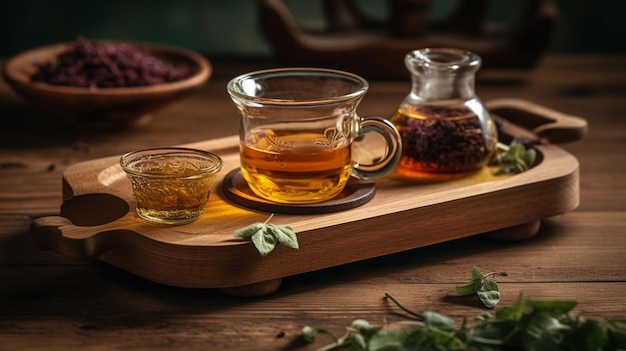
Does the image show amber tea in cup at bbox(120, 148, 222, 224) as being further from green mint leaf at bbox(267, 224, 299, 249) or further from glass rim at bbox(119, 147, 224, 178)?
green mint leaf at bbox(267, 224, 299, 249)

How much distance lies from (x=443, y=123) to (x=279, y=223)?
1.22 ft

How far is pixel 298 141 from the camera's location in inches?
59.0

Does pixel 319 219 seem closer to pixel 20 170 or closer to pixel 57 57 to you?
pixel 20 170

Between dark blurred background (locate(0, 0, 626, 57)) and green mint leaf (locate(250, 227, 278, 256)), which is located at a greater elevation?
green mint leaf (locate(250, 227, 278, 256))

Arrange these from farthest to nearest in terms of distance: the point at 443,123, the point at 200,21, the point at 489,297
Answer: the point at 200,21, the point at 443,123, the point at 489,297

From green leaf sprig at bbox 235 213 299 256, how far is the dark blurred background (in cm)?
173

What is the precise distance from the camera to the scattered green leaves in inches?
47.8

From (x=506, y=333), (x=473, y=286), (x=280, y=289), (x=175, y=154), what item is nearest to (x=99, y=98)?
(x=175, y=154)

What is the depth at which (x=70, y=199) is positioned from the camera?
1.54m

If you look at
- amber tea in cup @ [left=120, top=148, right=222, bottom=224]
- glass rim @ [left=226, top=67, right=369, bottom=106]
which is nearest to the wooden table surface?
amber tea in cup @ [left=120, top=148, right=222, bottom=224]

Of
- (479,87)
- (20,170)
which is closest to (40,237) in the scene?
(20,170)

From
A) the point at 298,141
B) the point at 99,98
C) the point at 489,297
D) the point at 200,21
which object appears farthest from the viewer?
the point at 200,21

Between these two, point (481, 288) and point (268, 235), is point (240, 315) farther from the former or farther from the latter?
point (481, 288)

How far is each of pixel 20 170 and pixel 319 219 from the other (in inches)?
32.5
